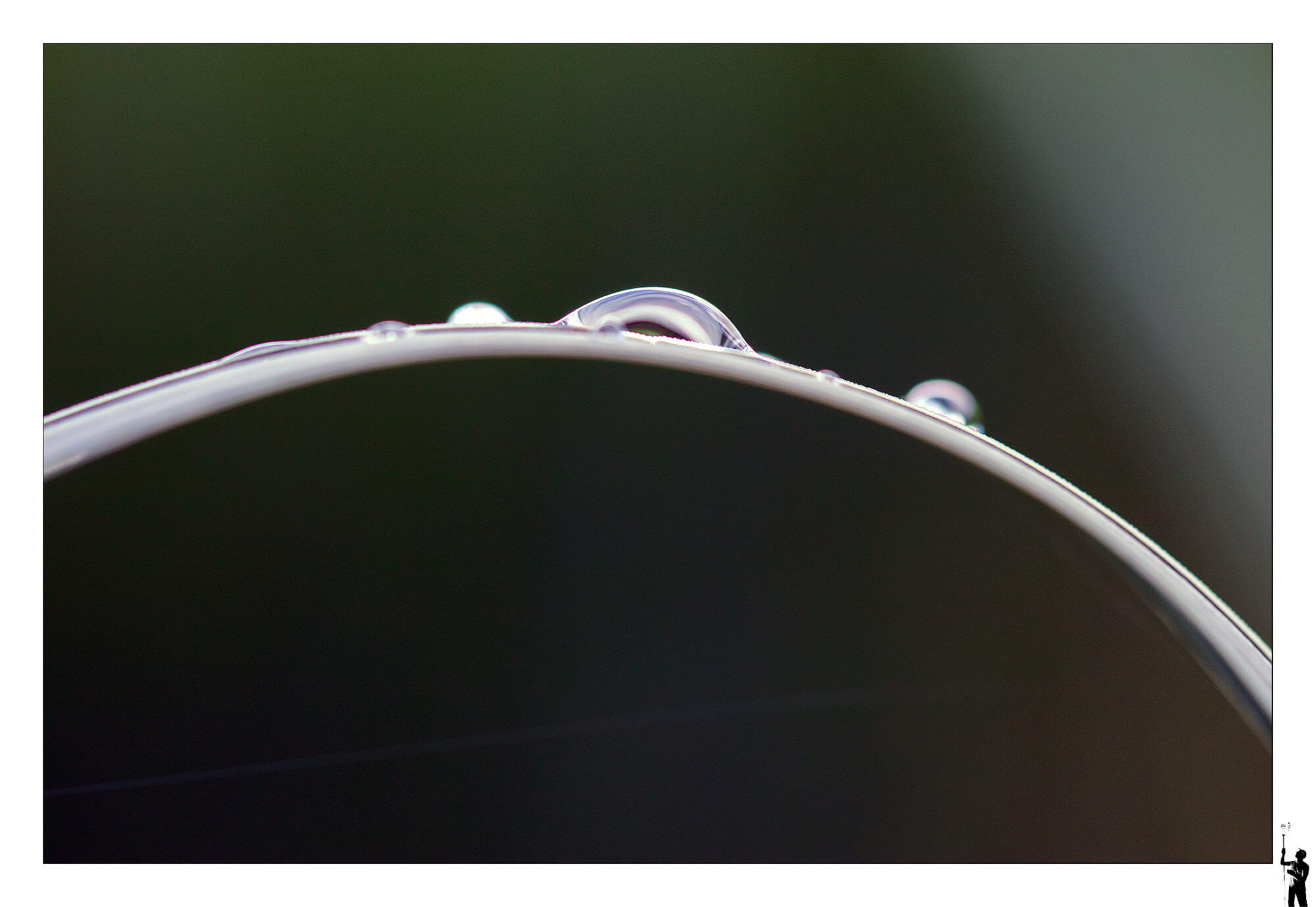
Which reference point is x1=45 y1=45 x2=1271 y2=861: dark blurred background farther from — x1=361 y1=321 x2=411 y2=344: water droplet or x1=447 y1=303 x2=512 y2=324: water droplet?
x1=361 y1=321 x2=411 y2=344: water droplet

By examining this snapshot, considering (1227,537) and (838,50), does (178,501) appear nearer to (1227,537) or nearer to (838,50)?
(838,50)

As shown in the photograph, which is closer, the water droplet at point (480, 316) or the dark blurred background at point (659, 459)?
the water droplet at point (480, 316)

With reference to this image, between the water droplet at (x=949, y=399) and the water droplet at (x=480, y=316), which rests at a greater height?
the water droplet at (x=480, y=316)
